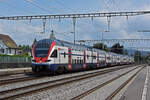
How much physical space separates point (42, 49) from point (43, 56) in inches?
30.1

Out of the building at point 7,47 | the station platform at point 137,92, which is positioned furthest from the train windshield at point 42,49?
the building at point 7,47

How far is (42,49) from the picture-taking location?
19.6m

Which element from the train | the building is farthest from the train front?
the building

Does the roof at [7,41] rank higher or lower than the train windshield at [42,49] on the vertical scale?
higher

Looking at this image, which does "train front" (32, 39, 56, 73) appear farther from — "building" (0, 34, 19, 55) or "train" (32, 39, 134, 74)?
"building" (0, 34, 19, 55)

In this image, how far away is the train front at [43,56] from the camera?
1902cm

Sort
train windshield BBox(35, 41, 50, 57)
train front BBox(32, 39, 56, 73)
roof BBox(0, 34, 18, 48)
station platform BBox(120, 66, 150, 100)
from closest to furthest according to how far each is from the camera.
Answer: station platform BBox(120, 66, 150, 100)
train front BBox(32, 39, 56, 73)
train windshield BBox(35, 41, 50, 57)
roof BBox(0, 34, 18, 48)

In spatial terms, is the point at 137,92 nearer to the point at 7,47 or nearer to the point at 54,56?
the point at 54,56

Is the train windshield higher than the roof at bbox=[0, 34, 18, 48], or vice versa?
the roof at bbox=[0, 34, 18, 48]

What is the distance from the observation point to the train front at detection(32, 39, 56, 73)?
19016mm

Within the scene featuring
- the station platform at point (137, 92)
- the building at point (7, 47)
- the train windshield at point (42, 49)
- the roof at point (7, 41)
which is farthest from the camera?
the roof at point (7, 41)

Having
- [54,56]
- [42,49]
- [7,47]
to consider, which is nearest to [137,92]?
[54,56]

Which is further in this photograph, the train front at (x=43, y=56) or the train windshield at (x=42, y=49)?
the train windshield at (x=42, y=49)

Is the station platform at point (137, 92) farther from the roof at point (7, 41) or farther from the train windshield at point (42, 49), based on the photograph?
the roof at point (7, 41)
